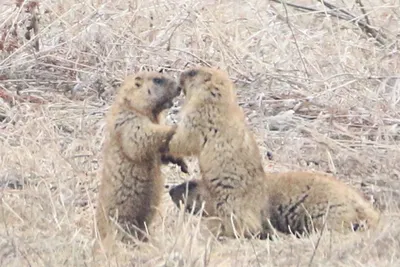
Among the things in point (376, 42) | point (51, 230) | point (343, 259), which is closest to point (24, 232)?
point (51, 230)

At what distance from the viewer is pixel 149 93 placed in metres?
6.53

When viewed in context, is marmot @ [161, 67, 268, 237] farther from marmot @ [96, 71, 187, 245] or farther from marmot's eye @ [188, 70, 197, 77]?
marmot's eye @ [188, 70, 197, 77]

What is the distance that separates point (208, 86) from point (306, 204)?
2.70 ft

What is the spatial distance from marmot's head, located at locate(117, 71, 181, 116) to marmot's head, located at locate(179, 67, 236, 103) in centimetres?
14

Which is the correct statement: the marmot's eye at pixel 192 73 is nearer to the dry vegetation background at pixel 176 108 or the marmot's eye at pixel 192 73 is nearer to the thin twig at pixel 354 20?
the dry vegetation background at pixel 176 108

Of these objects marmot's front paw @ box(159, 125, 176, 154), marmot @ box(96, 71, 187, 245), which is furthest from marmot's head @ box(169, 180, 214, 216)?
marmot's front paw @ box(159, 125, 176, 154)

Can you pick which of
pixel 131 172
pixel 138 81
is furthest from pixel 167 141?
pixel 138 81

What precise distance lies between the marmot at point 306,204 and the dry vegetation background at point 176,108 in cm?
19

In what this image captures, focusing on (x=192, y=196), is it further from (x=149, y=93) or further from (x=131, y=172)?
(x=149, y=93)

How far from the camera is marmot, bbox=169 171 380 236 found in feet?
20.3

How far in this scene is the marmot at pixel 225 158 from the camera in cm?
618

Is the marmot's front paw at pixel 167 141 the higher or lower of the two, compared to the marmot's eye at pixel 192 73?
lower

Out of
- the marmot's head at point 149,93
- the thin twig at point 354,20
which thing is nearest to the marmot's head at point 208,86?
the marmot's head at point 149,93

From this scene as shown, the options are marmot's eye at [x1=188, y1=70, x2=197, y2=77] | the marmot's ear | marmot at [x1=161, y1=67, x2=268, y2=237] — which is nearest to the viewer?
marmot at [x1=161, y1=67, x2=268, y2=237]
